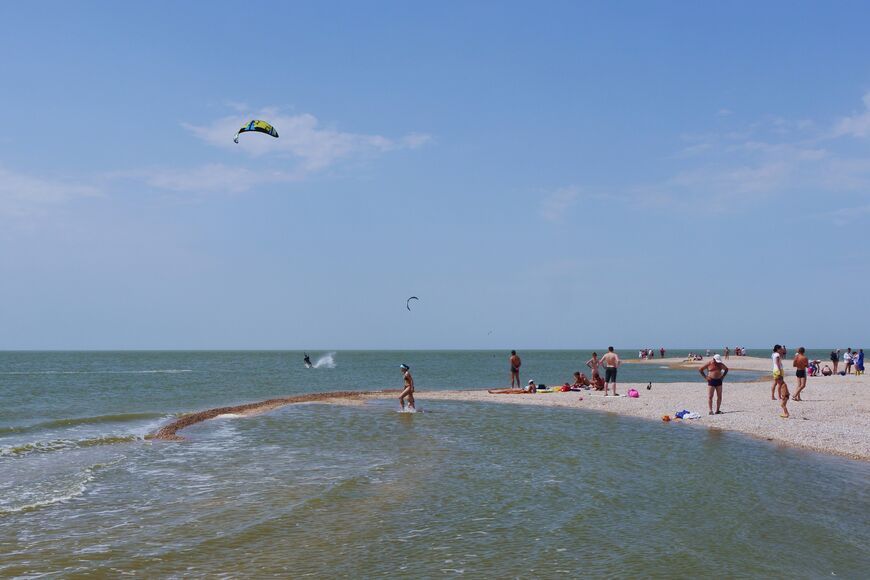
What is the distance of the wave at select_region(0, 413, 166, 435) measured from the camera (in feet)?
84.0

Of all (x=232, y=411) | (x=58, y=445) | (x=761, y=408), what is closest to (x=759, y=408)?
(x=761, y=408)

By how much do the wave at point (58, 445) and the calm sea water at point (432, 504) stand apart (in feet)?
0.40

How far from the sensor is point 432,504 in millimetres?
12766

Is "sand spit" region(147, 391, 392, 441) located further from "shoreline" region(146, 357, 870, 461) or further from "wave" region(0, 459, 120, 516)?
"wave" region(0, 459, 120, 516)

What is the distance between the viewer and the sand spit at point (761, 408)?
19.9 metres

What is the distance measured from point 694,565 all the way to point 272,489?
28.6 feet

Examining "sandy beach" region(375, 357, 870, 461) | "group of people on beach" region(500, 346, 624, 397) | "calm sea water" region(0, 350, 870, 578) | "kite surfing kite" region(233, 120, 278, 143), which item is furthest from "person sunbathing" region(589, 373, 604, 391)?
"kite surfing kite" region(233, 120, 278, 143)

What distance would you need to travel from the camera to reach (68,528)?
11.3m

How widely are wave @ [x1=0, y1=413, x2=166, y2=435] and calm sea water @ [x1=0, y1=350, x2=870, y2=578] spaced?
258 centimetres

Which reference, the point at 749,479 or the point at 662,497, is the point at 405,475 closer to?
the point at 662,497

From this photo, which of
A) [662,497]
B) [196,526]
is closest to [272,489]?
[196,526]

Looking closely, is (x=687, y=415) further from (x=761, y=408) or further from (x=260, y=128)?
(x=260, y=128)

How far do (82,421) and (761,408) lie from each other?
29372mm

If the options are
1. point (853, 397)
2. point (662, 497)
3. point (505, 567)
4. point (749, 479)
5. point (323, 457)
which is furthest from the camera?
point (853, 397)
